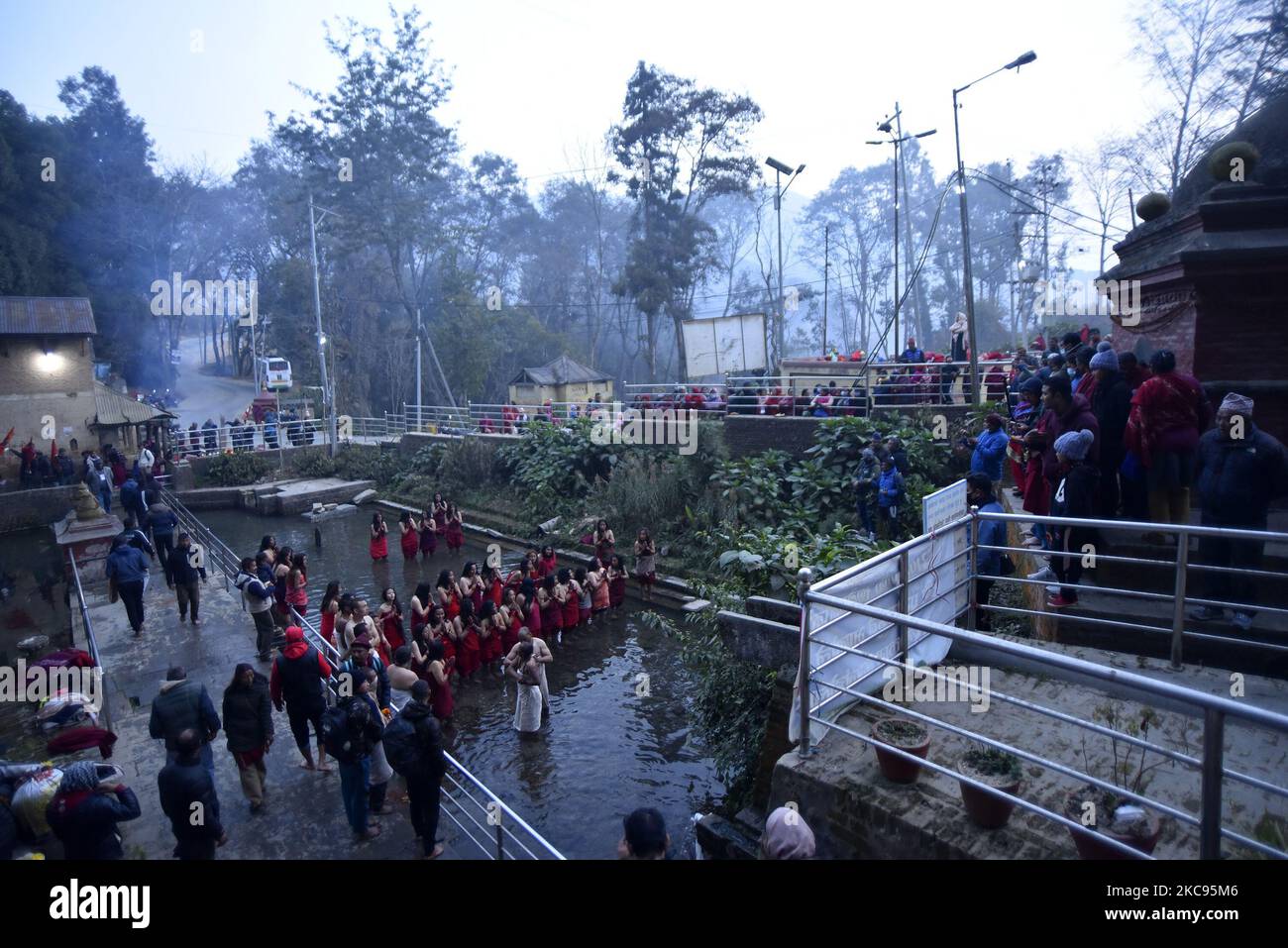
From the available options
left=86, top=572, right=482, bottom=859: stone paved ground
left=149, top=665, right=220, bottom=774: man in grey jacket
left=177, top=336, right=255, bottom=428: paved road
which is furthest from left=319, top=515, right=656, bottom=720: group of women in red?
left=177, top=336, right=255, bottom=428: paved road

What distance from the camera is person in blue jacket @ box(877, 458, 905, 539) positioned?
11.8 m

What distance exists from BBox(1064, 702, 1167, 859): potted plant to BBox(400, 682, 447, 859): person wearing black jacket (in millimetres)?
4177

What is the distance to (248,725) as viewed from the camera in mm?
6262

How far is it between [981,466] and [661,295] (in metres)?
27.3

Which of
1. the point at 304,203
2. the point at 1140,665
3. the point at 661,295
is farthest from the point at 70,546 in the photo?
the point at 304,203

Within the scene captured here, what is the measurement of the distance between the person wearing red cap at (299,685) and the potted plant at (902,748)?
5060mm

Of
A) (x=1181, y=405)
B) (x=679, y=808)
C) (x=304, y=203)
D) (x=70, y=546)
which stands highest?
(x=304, y=203)

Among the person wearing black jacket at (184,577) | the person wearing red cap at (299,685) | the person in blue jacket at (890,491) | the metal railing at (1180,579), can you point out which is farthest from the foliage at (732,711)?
the person wearing black jacket at (184,577)

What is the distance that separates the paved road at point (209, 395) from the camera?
4219 cm

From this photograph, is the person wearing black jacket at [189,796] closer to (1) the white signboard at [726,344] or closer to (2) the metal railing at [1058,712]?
(2) the metal railing at [1058,712]

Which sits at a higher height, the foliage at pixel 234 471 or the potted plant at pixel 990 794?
the foliage at pixel 234 471

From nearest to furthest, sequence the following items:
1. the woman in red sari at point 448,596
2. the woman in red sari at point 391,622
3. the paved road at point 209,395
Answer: the woman in red sari at point 391,622
the woman in red sari at point 448,596
the paved road at point 209,395
